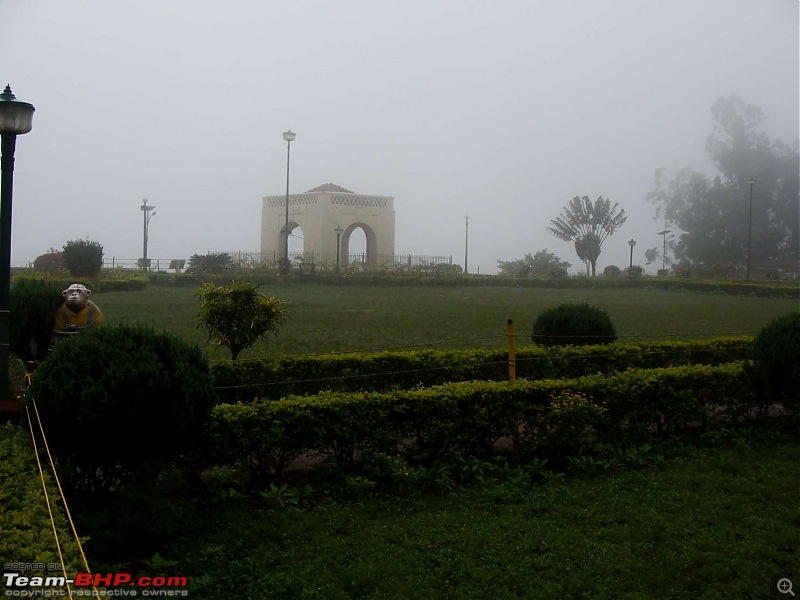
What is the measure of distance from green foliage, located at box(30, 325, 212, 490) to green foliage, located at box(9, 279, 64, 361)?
3017 mm

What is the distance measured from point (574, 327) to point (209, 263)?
50.5 ft

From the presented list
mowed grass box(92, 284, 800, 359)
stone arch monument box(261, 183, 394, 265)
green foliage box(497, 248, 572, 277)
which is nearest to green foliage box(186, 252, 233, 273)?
mowed grass box(92, 284, 800, 359)

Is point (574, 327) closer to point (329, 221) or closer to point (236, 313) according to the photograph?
point (236, 313)

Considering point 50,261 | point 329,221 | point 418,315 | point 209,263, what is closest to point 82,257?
point 50,261

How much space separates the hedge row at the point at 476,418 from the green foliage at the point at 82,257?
528 inches

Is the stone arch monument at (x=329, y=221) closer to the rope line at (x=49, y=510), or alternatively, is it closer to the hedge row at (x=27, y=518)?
the rope line at (x=49, y=510)

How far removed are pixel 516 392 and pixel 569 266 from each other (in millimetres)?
27842

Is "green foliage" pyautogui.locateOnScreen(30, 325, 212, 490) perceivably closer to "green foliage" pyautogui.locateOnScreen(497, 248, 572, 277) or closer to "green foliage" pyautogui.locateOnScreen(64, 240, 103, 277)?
"green foliage" pyautogui.locateOnScreen(64, 240, 103, 277)

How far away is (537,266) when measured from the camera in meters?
31.7

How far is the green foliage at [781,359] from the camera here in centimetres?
546

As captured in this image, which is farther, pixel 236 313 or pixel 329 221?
pixel 329 221

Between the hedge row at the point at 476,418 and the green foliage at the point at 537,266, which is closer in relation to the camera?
the hedge row at the point at 476,418

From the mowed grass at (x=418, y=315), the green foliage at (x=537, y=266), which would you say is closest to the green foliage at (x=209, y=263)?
the mowed grass at (x=418, y=315)

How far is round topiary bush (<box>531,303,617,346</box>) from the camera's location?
7.73 m
